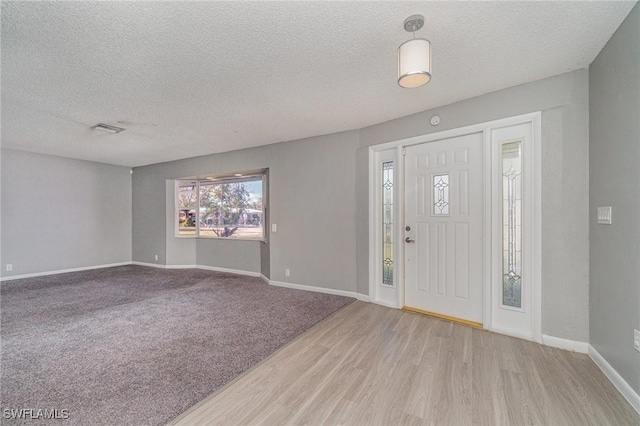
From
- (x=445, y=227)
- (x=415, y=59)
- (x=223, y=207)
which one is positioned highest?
(x=415, y=59)

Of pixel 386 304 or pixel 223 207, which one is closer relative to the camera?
pixel 386 304

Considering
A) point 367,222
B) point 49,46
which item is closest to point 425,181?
point 367,222

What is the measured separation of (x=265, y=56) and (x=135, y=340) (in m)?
2.88

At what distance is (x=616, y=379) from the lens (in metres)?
1.91

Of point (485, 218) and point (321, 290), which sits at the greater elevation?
point (485, 218)

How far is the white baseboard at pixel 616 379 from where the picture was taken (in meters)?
1.72

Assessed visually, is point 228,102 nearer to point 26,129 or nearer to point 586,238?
point 26,129

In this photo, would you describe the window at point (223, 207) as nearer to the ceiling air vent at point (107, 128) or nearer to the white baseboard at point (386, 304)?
the ceiling air vent at point (107, 128)

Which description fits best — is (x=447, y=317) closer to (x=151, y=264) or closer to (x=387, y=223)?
(x=387, y=223)

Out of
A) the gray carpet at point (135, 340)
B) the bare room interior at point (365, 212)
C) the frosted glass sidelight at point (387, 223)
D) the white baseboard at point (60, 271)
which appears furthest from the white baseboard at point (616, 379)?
the white baseboard at point (60, 271)

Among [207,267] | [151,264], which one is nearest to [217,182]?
[207,267]

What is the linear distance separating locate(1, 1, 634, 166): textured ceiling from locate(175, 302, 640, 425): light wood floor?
2508mm

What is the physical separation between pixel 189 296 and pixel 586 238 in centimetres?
474

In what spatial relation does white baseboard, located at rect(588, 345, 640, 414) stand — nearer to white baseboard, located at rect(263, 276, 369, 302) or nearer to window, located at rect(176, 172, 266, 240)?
white baseboard, located at rect(263, 276, 369, 302)
